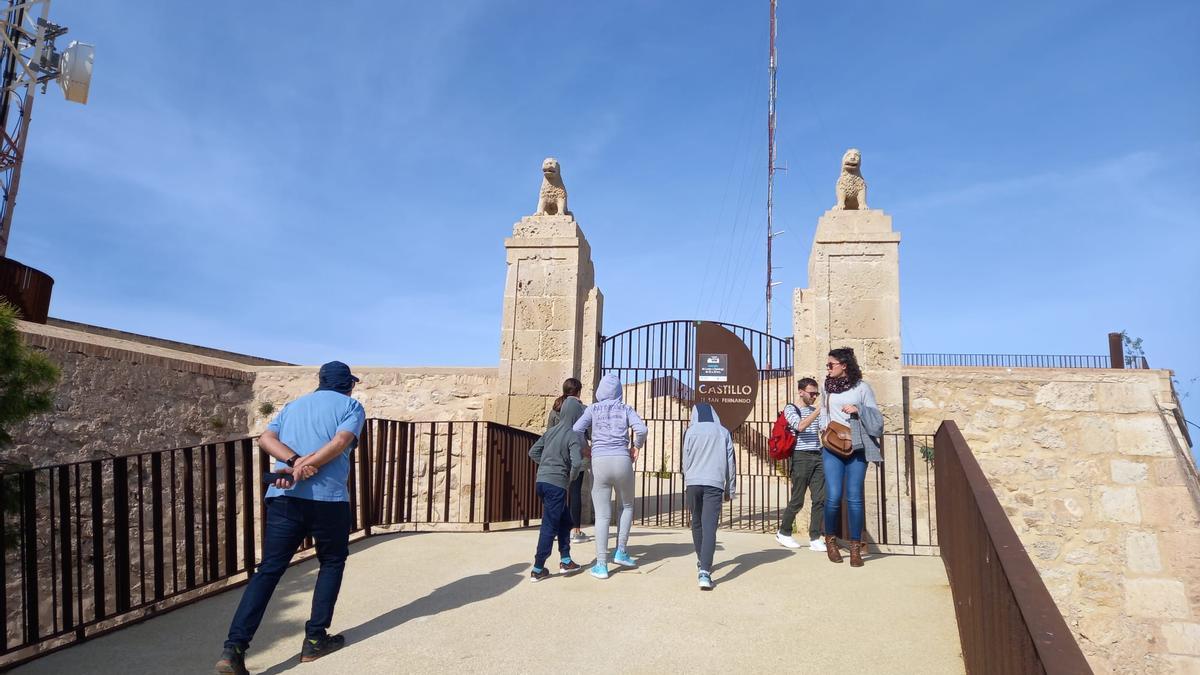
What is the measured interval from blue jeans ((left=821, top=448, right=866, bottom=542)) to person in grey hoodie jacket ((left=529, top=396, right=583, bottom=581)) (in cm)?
202

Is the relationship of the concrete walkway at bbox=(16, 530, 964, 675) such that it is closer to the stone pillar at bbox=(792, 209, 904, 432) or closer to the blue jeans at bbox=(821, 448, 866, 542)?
the blue jeans at bbox=(821, 448, 866, 542)

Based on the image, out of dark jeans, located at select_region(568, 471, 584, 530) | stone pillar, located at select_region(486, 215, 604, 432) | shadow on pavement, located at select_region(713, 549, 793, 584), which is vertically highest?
stone pillar, located at select_region(486, 215, 604, 432)

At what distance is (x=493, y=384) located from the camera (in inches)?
430

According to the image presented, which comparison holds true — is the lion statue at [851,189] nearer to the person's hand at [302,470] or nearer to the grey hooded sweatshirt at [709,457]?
the grey hooded sweatshirt at [709,457]

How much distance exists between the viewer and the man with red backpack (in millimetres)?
6711

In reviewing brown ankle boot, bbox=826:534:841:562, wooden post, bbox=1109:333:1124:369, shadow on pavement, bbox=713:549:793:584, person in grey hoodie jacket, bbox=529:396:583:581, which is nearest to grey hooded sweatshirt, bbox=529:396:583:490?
person in grey hoodie jacket, bbox=529:396:583:581

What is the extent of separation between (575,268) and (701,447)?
4409 mm

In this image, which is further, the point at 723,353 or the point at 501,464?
the point at 723,353

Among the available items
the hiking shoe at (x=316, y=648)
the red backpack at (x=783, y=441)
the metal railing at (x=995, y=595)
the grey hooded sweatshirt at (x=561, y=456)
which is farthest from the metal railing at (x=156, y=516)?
the metal railing at (x=995, y=595)

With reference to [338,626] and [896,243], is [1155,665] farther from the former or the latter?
[338,626]

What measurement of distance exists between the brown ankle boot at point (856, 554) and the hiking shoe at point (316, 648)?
3928mm

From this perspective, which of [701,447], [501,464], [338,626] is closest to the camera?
[338,626]

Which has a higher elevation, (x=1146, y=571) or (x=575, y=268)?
(x=575, y=268)

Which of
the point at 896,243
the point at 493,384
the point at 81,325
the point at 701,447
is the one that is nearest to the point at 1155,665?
the point at 896,243
